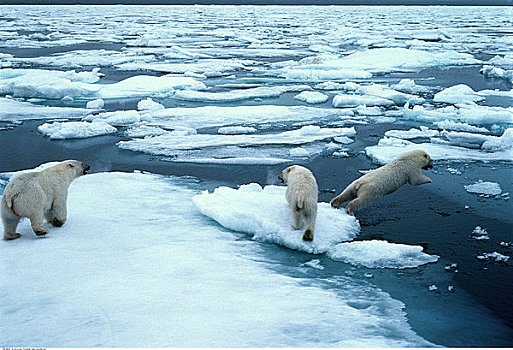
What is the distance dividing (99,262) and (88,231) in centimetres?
58

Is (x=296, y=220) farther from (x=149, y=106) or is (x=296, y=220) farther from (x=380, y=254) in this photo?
(x=149, y=106)

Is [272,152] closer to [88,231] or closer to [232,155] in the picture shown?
[232,155]

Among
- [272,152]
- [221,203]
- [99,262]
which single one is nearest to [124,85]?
[272,152]

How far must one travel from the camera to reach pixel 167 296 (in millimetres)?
2684

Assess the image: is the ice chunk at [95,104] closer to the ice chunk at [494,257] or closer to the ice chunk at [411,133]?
the ice chunk at [411,133]

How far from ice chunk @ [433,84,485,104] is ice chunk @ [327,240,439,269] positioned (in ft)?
20.4

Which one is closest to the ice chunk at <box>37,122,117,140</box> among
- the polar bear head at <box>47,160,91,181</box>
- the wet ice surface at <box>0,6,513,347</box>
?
the wet ice surface at <box>0,6,513,347</box>

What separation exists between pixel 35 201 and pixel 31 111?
18.7 feet

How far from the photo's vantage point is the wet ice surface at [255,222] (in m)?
2.55

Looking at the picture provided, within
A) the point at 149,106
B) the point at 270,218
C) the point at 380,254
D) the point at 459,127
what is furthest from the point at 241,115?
the point at 380,254

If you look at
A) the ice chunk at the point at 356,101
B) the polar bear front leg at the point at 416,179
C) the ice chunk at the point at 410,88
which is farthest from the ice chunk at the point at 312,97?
the polar bear front leg at the point at 416,179

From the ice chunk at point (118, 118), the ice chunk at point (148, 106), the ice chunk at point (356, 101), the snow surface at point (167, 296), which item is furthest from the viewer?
the ice chunk at point (356, 101)

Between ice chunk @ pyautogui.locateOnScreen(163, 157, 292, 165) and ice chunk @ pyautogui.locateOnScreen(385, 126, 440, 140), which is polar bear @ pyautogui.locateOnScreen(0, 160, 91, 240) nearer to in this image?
ice chunk @ pyautogui.locateOnScreen(163, 157, 292, 165)

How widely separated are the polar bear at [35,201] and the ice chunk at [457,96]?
743 centimetres
